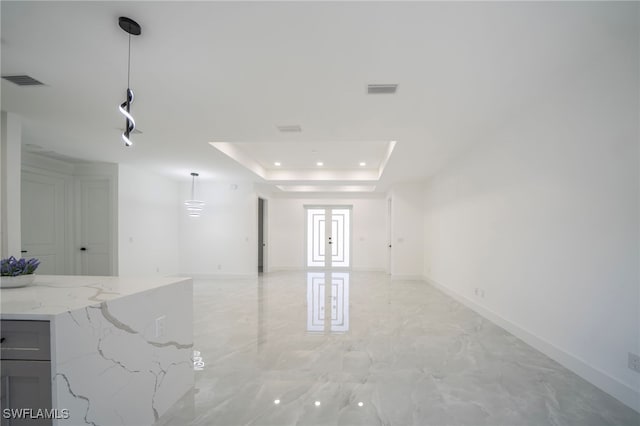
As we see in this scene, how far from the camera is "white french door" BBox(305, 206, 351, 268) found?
387 inches

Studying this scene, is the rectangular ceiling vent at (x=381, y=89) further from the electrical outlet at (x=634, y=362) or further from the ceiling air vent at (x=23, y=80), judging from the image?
the ceiling air vent at (x=23, y=80)

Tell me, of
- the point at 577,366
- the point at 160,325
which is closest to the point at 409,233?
the point at 577,366

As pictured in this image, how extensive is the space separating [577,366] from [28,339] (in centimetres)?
399

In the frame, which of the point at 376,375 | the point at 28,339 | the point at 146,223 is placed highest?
the point at 146,223

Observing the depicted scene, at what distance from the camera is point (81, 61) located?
92.7 inches

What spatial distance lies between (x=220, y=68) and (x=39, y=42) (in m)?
1.26

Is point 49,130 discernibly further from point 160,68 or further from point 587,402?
point 587,402

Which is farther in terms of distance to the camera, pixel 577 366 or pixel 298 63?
pixel 577 366

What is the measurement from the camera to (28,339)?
138 cm

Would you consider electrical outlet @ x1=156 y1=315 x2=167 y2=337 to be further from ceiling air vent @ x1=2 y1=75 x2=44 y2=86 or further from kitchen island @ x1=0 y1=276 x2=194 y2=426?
ceiling air vent @ x1=2 y1=75 x2=44 y2=86

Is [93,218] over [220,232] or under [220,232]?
over

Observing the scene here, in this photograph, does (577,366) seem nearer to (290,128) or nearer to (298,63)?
(298,63)

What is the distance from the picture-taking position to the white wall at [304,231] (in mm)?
9633

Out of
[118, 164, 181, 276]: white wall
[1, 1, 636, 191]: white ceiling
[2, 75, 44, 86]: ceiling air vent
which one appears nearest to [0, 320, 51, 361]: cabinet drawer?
[1, 1, 636, 191]: white ceiling
